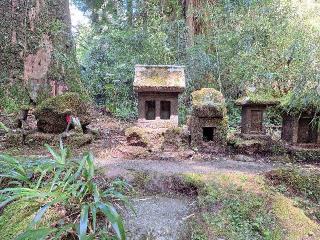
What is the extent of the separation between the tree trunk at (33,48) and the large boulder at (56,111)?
77.5 inches

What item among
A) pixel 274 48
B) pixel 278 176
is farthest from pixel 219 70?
pixel 278 176

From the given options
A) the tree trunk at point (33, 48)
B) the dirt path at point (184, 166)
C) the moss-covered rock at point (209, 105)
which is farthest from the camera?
the tree trunk at point (33, 48)

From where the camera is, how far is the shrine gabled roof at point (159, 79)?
19.9ft

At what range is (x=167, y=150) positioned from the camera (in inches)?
233

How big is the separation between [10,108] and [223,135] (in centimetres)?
473

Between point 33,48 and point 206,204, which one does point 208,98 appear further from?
point 33,48

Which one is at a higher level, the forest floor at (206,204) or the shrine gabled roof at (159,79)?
the shrine gabled roof at (159,79)

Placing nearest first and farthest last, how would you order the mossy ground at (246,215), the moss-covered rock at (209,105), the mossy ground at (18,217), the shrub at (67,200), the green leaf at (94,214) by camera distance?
the shrub at (67,200), the green leaf at (94,214), the mossy ground at (18,217), the mossy ground at (246,215), the moss-covered rock at (209,105)

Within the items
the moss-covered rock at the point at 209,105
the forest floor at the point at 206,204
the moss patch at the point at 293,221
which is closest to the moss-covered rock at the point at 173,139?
the moss-covered rock at the point at 209,105

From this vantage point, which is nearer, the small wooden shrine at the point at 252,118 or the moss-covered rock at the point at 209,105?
the moss-covered rock at the point at 209,105

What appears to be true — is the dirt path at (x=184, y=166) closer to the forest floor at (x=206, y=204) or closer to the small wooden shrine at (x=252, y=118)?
the forest floor at (x=206, y=204)

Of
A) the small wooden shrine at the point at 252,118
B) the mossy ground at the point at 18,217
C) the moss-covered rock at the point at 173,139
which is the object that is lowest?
the mossy ground at the point at 18,217

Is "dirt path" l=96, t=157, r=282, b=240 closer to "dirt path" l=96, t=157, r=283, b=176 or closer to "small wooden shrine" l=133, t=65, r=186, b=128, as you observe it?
"dirt path" l=96, t=157, r=283, b=176

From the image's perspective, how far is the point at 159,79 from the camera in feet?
20.4
